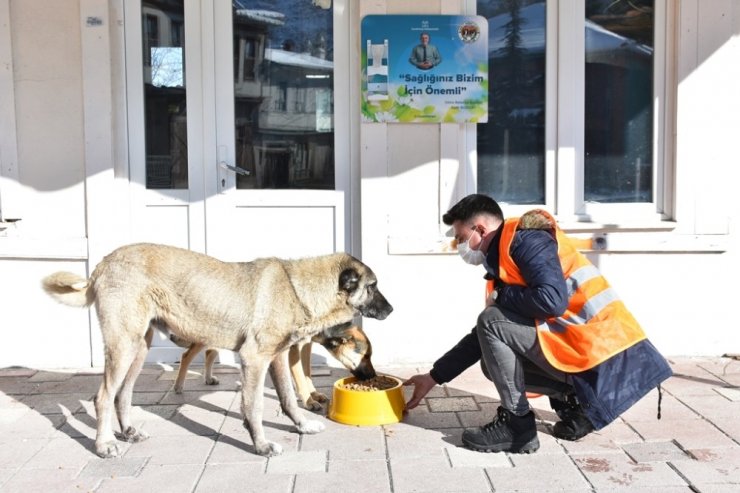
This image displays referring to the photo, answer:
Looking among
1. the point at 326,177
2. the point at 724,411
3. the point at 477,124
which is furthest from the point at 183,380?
the point at 724,411

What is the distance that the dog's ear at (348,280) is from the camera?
477 cm

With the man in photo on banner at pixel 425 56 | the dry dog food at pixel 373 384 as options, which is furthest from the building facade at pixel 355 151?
the dry dog food at pixel 373 384

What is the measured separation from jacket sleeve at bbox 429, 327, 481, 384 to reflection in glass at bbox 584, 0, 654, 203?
7.80 ft

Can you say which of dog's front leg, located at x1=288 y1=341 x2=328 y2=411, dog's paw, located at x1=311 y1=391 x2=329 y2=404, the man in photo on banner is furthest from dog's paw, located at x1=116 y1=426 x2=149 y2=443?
the man in photo on banner

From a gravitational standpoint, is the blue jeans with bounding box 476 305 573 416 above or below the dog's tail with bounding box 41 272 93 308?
below

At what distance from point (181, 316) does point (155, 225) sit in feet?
6.88

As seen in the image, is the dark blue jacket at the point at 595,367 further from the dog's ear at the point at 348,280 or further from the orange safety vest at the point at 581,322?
the dog's ear at the point at 348,280

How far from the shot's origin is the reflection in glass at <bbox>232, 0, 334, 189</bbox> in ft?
21.7

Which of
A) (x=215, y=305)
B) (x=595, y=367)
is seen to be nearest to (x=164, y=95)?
(x=215, y=305)

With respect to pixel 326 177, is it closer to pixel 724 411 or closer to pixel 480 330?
pixel 480 330

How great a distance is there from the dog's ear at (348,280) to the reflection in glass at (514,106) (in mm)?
2224

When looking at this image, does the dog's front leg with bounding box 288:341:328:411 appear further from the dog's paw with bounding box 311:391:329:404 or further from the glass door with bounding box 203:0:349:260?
the glass door with bounding box 203:0:349:260

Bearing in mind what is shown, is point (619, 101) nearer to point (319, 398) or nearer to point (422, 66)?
point (422, 66)

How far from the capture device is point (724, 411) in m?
5.27
